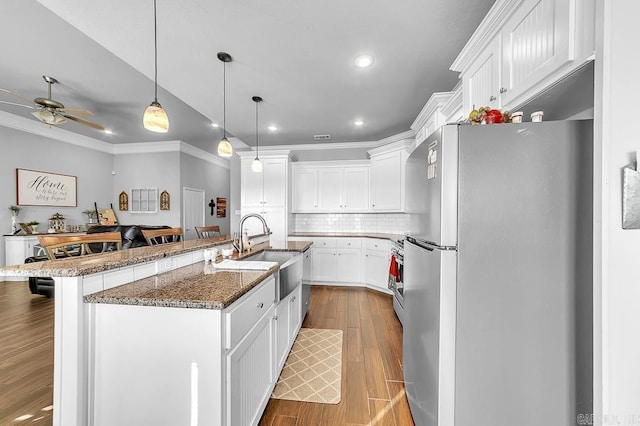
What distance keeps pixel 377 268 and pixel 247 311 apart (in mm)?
3296

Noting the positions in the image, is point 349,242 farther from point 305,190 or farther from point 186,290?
point 186,290

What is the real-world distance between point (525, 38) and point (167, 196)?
21.8ft

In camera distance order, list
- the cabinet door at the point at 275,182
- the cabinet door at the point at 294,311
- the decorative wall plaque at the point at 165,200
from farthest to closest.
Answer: the decorative wall plaque at the point at 165,200, the cabinet door at the point at 275,182, the cabinet door at the point at 294,311

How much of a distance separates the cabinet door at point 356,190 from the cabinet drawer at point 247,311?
11.0ft

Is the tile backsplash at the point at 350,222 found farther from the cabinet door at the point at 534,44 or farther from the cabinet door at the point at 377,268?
the cabinet door at the point at 534,44

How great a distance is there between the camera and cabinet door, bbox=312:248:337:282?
4590mm

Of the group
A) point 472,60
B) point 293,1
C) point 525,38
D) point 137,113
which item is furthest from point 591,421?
point 137,113

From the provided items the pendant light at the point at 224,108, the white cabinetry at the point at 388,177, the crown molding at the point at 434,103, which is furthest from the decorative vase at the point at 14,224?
the crown molding at the point at 434,103

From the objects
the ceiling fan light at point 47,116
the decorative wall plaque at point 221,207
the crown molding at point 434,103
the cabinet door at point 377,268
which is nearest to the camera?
the crown molding at point 434,103

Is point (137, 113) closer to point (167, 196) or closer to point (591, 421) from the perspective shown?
point (167, 196)

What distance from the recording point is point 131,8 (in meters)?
1.73

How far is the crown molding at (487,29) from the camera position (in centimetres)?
136

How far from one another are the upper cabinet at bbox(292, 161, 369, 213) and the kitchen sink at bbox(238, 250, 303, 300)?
2450mm

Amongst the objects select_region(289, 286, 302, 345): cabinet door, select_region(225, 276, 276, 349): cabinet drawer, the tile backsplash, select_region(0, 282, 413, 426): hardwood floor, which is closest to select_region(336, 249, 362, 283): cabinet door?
the tile backsplash
